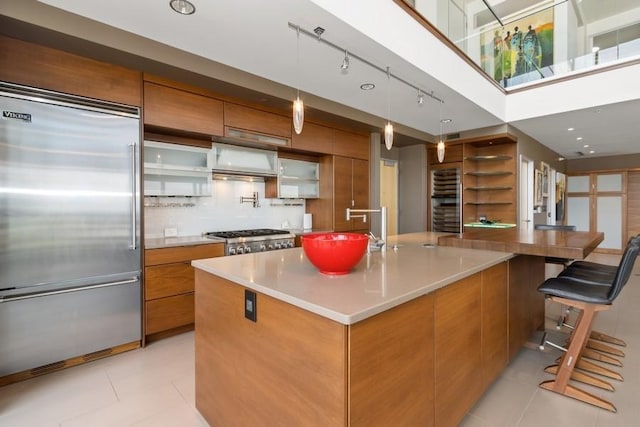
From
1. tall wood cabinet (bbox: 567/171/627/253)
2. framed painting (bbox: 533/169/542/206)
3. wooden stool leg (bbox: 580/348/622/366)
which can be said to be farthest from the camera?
tall wood cabinet (bbox: 567/171/627/253)

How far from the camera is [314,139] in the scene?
4.30 m

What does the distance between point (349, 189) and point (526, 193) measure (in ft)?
12.8

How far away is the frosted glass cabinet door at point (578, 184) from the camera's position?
29.3ft

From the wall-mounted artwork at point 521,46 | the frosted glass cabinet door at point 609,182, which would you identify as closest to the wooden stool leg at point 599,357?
the wall-mounted artwork at point 521,46

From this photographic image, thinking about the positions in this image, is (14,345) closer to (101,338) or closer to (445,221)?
(101,338)

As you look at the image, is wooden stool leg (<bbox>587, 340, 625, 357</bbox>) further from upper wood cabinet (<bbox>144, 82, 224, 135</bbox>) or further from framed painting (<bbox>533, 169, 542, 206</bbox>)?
framed painting (<bbox>533, 169, 542, 206</bbox>)

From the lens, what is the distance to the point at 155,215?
3.42 metres

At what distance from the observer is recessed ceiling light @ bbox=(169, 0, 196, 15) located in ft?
6.76

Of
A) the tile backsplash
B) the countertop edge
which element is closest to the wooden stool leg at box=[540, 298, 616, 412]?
the countertop edge

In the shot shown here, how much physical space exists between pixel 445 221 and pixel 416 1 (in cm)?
426

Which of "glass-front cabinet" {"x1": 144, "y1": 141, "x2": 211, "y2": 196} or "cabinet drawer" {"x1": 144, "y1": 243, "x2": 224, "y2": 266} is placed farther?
"glass-front cabinet" {"x1": 144, "y1": 141, "x2": 211, "y2": 196}

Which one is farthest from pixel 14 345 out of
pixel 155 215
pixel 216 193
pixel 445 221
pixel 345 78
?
pixel 445 221

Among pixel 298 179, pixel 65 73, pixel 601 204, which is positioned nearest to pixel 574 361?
pixel 298 179

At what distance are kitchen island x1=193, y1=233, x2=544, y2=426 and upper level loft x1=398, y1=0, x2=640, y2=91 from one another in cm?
345
